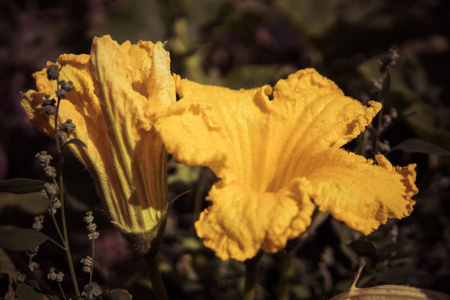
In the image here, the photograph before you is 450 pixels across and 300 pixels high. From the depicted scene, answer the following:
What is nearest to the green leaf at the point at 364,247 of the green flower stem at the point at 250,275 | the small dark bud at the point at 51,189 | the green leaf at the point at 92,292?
the green flower stem at the point at 250,275

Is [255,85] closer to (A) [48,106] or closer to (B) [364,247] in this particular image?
(B) [364,247]

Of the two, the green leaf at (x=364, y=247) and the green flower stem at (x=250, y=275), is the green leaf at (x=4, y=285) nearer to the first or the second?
the green flower stem at (x=250, y=275)

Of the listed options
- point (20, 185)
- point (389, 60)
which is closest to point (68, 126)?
point (20, 185)

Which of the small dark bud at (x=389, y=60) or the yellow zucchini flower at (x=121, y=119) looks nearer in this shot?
the yellow zucchini flower at (x=121, y=119)

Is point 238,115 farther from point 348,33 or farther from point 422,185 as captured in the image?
point 348,33

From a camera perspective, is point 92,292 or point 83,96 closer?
point 92,292

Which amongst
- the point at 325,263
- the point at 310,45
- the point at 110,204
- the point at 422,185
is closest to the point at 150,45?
the point at 110,204
